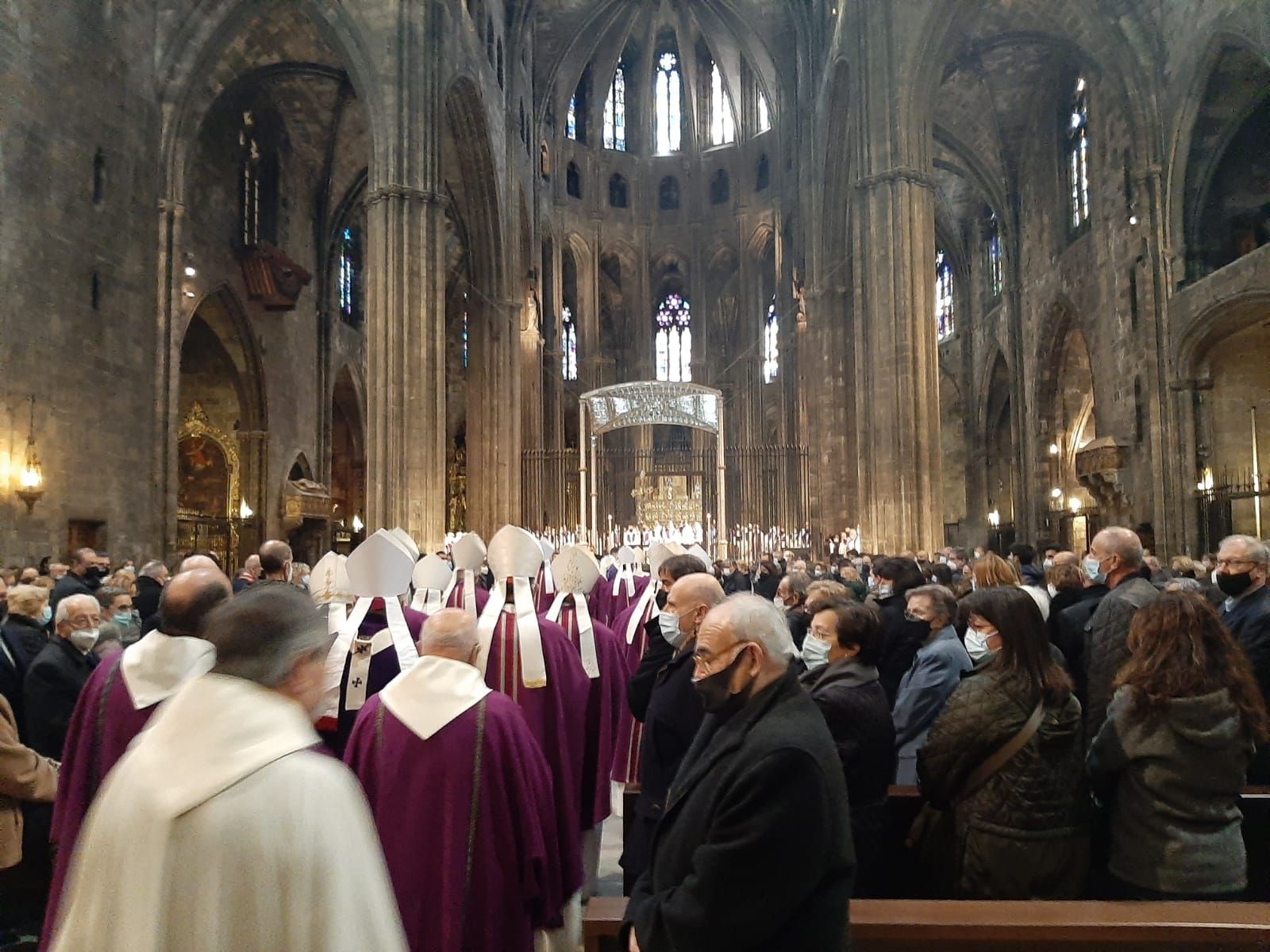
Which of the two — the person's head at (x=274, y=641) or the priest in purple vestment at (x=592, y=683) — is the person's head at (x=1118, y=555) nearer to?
the priest in purple vestment at (x=592, y=683)

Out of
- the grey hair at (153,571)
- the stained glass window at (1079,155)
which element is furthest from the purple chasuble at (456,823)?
the stained glass window at (1079,155)

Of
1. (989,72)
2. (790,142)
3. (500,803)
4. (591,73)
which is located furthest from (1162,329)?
(591,73)

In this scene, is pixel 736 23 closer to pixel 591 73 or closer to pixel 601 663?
pixel 591 73

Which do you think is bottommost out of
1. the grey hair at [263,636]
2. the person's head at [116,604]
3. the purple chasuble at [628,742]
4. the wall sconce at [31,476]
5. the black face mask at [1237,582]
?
the purple chasuble at [628,742]

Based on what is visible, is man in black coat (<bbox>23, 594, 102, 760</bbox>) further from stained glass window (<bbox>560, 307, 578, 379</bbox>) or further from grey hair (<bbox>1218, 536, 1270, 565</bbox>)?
stained glass window (<bbox>560, 307, 578, 379</bbox>)

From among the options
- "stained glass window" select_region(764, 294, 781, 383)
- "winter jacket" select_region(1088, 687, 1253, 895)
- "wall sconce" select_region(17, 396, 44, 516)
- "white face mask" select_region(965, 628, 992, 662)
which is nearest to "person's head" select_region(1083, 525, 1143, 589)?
"white face mask" select_region(965, 628, 992, 662)

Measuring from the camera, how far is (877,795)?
2.97 m

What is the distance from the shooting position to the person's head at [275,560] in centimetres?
636

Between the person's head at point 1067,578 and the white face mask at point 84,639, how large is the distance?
5304 millimetres

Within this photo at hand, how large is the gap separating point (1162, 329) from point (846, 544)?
750cm

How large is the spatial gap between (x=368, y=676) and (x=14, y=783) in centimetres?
134

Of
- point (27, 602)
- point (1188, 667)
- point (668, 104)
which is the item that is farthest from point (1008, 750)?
point (668, 104)

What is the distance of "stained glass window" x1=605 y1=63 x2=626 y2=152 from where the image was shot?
35875 millimetres

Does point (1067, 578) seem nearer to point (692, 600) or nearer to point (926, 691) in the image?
point (926, 691)
